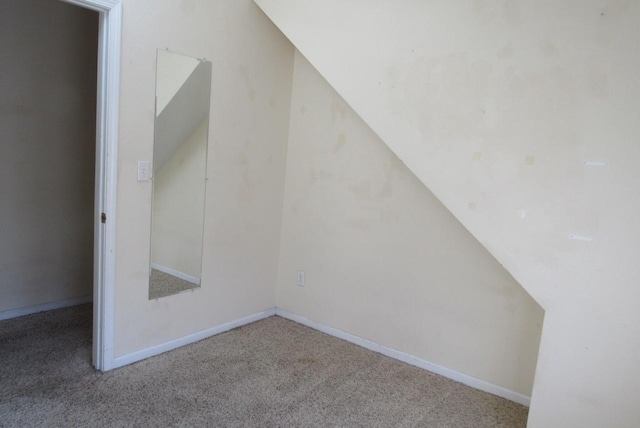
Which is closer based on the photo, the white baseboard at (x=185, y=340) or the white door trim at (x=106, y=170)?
the white door trim at (x=106, y=170)

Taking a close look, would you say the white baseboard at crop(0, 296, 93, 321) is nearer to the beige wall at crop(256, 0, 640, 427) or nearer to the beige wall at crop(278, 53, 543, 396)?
the beige wall at crop(278, 53, 543, 396)

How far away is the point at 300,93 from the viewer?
3164 mm

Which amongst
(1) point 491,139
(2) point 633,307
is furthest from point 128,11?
(2) point 633,307

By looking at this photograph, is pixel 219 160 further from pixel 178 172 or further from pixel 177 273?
pixel 177 273

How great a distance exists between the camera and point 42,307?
3068mm

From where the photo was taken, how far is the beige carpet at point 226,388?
203cm

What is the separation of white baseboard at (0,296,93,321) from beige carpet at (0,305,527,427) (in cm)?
7

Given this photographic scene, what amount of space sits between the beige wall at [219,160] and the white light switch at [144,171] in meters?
0.03

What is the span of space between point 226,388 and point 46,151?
2.06 meters

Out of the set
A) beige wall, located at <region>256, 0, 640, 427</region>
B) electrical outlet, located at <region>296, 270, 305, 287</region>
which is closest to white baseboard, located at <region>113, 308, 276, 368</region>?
electrical outlet, located at <region>296, 270, 305, 287</region>

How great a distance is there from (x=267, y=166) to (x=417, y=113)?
4.31 feet

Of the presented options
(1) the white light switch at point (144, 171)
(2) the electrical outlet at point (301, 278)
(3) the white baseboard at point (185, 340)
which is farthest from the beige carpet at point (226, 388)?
(1) the white light switch at point (144, 171)

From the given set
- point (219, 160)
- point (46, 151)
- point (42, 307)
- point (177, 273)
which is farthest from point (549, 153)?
point (42, 307)

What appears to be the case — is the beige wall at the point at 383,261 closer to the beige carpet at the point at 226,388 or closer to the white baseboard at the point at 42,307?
the beige carpet at the point at 226,388
